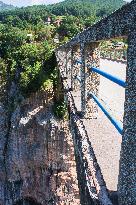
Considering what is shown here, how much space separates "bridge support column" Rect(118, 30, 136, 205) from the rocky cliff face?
13.6 metres

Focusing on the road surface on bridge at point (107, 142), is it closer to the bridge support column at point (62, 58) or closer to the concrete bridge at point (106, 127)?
the concrete bridge at point (106, 127)

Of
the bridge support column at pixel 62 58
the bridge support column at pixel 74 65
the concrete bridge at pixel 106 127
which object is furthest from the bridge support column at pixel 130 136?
the bridge support column at pixel 62 58

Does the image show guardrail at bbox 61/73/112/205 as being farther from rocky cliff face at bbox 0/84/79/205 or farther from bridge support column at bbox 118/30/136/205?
rocky cliff face at bbox 0/84/79/205

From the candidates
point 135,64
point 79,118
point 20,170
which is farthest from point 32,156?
point 135,64

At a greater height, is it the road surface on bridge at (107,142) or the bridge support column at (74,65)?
the bridge support column at (74,65)

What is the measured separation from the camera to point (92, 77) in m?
8.57

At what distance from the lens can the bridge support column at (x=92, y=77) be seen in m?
8.27

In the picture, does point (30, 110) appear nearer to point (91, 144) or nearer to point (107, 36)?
point (91, 144)

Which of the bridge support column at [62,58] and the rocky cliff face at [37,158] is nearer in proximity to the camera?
the rocky cliff face at [37,158]

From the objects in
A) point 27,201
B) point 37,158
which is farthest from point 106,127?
point 27,201

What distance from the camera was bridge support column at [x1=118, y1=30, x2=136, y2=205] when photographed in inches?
141

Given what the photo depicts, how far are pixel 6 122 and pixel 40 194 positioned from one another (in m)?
7.61

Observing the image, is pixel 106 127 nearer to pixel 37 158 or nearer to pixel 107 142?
pixel 107 142

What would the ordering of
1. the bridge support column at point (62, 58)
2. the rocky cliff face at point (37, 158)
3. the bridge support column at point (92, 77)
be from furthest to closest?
the bridge support column at point (62, 58) → the rocky cliff face at point (37, 158) → the bridge support column at point (92, 77)
